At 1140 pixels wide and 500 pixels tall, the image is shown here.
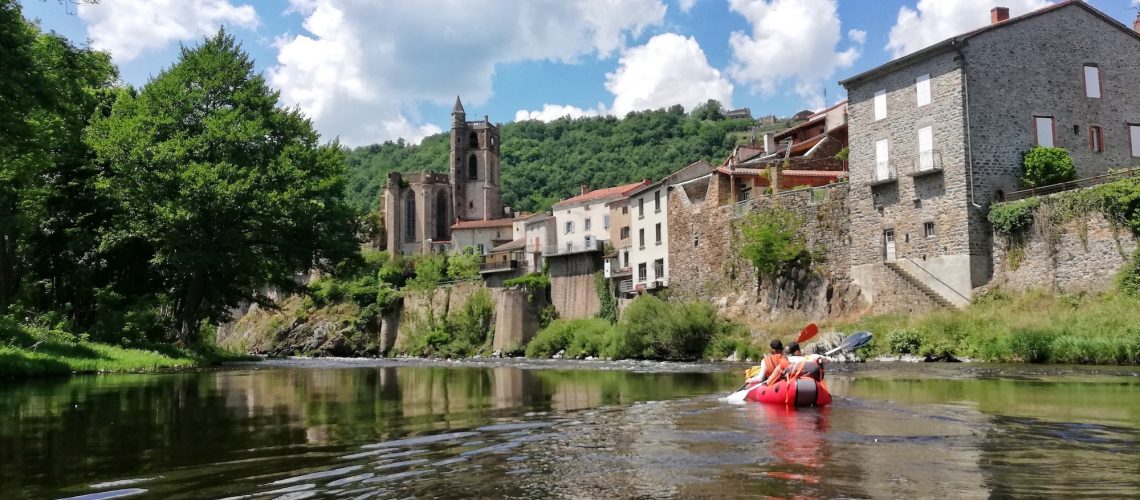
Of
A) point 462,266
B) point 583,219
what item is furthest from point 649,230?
point 462,266

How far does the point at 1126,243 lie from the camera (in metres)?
28.4

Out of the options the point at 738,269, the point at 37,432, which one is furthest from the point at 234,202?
the point at 738,269

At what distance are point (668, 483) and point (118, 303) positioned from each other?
2917 centimetres

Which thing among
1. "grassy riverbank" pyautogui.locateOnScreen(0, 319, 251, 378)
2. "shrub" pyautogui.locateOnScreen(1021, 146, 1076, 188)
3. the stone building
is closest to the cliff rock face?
"grassy riverbank" pyautogui.locateOnScreen(0, 319, 251, 378)

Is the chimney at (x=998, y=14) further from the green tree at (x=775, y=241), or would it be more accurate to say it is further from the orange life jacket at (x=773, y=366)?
the orange life jacket at (x=773, y=366)

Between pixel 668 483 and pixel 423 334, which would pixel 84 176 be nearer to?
pixel 668 483

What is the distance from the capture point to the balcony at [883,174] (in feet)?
120

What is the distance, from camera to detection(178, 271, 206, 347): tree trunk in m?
34.3

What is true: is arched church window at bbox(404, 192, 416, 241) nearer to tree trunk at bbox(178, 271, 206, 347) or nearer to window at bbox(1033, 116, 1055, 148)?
tree trunk at bbox(178, 271, 206, 347)

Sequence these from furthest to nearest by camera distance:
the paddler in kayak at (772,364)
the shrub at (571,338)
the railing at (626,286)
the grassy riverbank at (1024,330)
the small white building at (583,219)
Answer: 1. the small white building at (583,219)
2. the railing at (626,286)
3. the shrub at (571,338)
4. the grassy riverbank at (1024,330)
5. the paddler in kayak at (772,364)

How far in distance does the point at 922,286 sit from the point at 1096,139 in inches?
353

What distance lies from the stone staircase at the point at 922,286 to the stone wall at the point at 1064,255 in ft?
5.83

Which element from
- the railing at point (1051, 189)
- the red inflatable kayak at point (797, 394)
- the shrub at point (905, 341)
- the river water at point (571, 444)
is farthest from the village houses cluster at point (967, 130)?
the red inflatable kayak at point (797, 394)

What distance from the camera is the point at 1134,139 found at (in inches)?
1401
